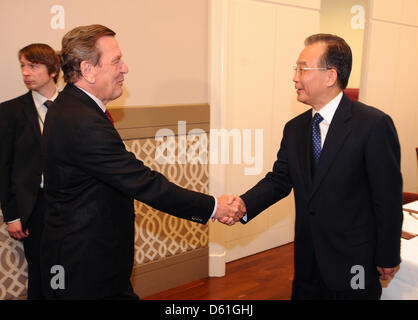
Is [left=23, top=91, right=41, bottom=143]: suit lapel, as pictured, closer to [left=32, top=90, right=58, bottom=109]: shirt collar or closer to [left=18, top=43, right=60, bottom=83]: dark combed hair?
[left=32, top=90, right=58, bottom=109]: shirt collar

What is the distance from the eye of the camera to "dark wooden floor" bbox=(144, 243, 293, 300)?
3.21 metres

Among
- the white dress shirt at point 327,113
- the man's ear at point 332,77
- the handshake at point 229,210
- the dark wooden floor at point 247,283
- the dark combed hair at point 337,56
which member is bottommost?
the dark wooden floor at point 247,283

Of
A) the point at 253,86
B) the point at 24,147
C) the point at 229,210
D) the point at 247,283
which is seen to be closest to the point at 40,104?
the point at 24,147

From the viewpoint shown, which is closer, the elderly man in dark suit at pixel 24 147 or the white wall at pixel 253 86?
the elderly man in dark suit at pixel 24 147

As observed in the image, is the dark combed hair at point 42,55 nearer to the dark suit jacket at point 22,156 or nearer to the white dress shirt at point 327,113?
the dark suit jacket at point 22,156

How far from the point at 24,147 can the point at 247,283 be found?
83.7 inches

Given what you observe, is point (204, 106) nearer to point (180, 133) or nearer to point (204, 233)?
point (180, 133)

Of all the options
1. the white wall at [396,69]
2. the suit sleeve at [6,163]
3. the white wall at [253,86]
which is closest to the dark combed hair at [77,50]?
the suit sleeve at [6,163]

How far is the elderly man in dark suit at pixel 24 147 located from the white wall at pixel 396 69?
388 cm

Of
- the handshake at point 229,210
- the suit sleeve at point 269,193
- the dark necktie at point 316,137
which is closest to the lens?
the dark necktie at point 316,137

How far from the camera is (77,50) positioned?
5.71 ft

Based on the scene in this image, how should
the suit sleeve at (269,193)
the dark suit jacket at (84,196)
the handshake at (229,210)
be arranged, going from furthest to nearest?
the suit sleeve at (269,193) < the handshake at (229,210) < the dark suit jacket at (84,196)

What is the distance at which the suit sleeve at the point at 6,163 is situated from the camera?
2.37 meters
